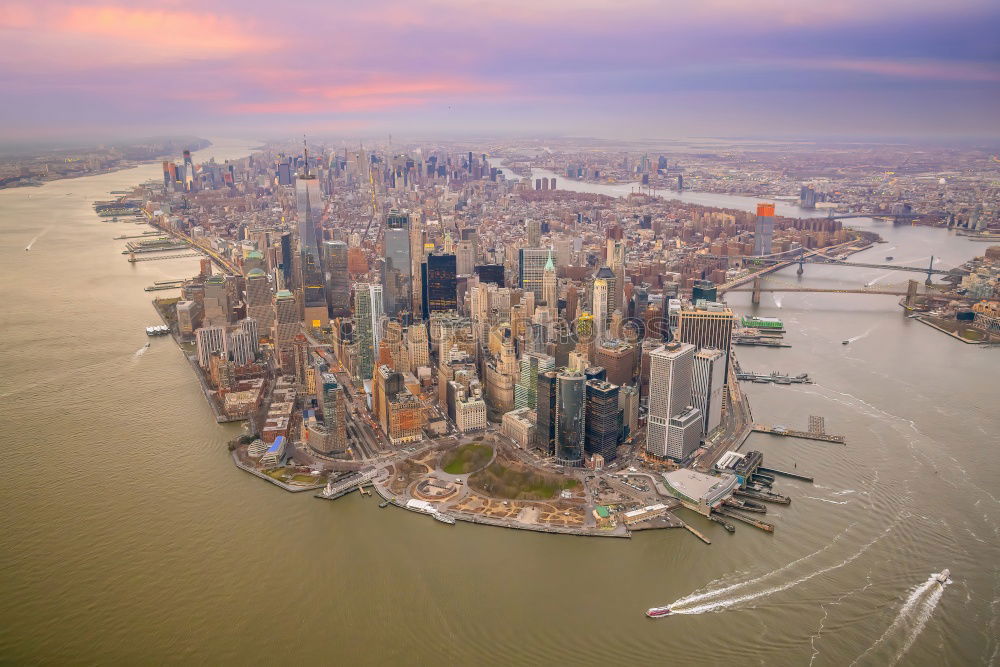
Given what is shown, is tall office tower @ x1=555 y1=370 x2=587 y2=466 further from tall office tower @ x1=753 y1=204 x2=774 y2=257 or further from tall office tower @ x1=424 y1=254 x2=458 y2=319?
tall office tower @ x1=753 y1=204 x2=774 y2=257

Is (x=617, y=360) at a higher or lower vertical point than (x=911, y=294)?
lower

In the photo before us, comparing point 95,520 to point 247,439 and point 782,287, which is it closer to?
point 247,439

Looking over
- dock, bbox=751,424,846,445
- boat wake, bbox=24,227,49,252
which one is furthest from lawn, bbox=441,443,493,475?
boat wake, bbox=24,227,49,252

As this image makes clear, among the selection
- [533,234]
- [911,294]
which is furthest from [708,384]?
[533,234]

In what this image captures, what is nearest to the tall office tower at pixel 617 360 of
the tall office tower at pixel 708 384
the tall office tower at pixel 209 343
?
the tall office tower at pixel 708 384

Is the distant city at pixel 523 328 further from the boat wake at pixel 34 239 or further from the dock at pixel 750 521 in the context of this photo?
the boat wake at pixel 34 239

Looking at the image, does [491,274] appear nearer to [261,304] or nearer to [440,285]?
[440,285]
